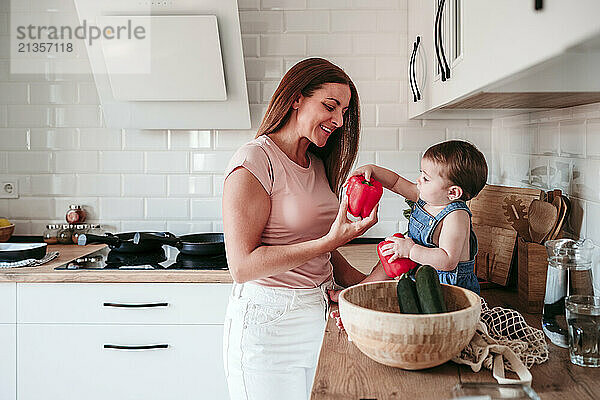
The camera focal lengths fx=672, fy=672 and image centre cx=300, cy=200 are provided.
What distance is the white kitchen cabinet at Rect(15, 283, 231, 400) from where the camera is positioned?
2.43m

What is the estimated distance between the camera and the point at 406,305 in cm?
131

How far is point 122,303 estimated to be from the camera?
2434 mm

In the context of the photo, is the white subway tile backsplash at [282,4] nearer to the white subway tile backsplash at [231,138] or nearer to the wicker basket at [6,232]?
the white subway tile backsplash at [231,138]


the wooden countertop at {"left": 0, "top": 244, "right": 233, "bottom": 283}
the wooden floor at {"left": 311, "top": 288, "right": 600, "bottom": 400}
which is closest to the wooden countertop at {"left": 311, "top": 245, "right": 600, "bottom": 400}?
the wooden floor at {"left": 311, "top": 288, "right": 600, "bottom": 400}

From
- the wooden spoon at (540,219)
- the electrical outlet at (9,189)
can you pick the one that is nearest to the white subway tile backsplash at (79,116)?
the electrical outlet at (9,189)

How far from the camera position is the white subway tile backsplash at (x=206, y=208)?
3045 mm

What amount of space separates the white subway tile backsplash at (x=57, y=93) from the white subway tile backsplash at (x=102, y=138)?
0.49 ft

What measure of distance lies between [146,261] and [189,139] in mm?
656

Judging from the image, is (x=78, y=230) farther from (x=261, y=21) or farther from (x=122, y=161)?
(x=261, y=21)

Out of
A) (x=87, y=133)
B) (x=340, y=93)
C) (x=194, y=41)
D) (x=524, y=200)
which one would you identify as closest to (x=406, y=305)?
(x=340, y=93)

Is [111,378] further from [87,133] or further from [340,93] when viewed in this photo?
[340,93]

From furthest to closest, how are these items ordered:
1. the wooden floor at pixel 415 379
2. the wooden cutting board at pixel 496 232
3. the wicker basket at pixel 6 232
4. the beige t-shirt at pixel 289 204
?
the wicker basket at pixel 6 232
the wooden cutting board at pixel 496 232
the beige t-shirt at pixel 289 204
the wooden floor at pixel 415 379

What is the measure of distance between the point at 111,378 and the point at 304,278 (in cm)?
106

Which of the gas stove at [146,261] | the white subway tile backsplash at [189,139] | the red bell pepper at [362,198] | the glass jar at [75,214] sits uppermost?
the white subway tile backsplash at [189,139]
